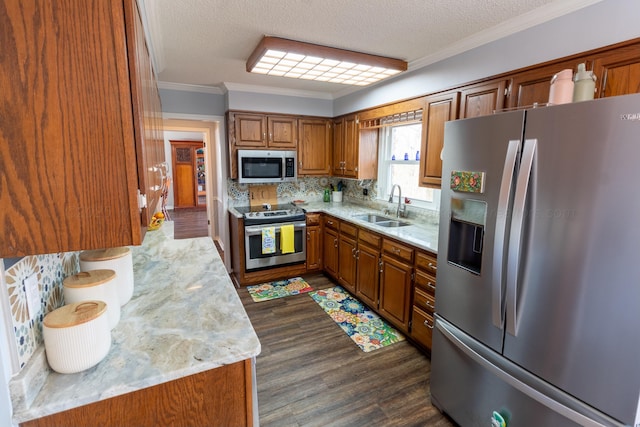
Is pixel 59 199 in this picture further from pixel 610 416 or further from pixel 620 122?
pixel 610 416

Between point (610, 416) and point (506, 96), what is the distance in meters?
1.86

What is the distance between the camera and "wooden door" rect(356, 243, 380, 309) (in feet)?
10.3

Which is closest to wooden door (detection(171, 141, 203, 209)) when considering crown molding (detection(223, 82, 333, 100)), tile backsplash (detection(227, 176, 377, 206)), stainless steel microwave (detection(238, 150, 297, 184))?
tile backsplash (detection(227, 176, 377, 206))

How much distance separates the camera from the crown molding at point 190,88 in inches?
149

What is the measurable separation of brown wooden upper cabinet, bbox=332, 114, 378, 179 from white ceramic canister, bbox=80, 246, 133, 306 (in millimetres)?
2965

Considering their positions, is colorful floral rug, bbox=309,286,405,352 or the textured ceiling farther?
colorful floral rug, bbox=309,286,405,352

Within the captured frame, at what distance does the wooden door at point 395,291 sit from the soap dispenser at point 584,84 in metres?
1.62

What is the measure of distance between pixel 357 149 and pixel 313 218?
1.07 metres

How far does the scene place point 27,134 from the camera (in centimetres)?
79

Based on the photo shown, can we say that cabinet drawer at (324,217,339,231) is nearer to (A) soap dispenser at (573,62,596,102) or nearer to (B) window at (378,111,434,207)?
(B) window at (378,111,434,207)

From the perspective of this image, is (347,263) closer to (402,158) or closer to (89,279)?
(402,158)

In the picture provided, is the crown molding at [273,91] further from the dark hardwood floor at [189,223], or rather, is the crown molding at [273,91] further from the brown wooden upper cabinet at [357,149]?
the dark hardwood floor at [189,223]

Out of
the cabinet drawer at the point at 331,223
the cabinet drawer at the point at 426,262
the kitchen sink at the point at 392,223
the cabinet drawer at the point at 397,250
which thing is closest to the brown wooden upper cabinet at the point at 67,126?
the cabinet drawer at the point at 426,262

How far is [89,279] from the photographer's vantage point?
3.91 feet
